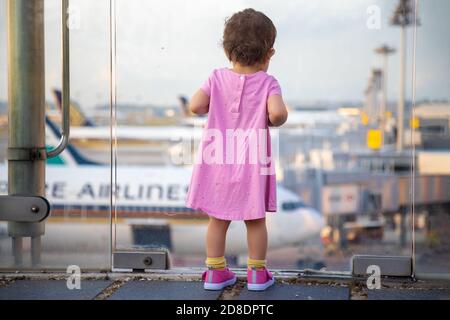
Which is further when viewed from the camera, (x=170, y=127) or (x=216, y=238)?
(x=170, y=127)

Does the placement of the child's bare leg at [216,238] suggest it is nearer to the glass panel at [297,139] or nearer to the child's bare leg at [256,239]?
the child's bare leg at [256,239]

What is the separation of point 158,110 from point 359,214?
342 inches

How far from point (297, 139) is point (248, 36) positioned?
24.6 metres

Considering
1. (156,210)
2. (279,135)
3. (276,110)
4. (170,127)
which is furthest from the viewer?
(170,127)

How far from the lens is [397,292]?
189cm

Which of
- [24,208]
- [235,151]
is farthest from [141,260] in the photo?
[235,151]

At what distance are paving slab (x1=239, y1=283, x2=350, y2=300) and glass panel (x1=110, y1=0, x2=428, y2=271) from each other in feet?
2.50

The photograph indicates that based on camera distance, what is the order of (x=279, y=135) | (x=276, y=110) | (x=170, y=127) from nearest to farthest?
(x=276, y=110)
(x=279, y=135)
(x=170, y=127)

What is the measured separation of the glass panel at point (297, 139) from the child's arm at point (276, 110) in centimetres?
54

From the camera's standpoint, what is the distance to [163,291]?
1.90m

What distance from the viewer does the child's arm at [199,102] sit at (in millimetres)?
1893

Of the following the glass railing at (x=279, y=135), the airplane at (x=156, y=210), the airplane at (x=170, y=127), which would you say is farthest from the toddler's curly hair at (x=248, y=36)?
the airplane at (x=170, y=127)

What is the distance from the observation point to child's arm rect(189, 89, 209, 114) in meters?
1.89

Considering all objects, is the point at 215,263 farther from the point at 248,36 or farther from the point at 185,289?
the point at 248,36
